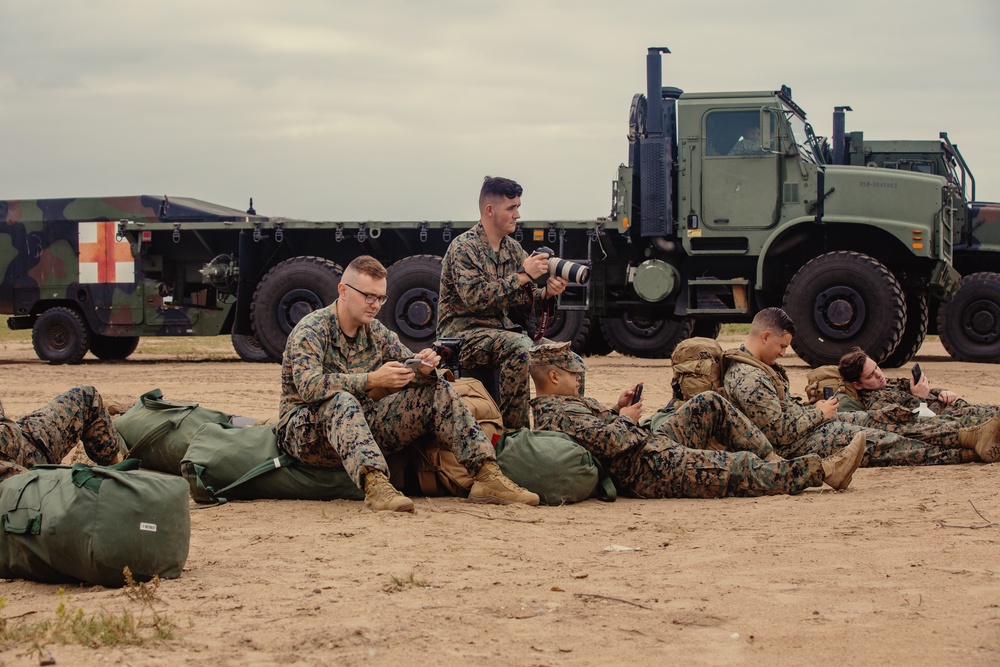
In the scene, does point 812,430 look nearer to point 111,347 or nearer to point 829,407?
point 829,407

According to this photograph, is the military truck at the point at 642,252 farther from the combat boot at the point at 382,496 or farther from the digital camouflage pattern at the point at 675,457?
the combat boot at the point at 382,496

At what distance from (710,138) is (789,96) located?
1033 mm

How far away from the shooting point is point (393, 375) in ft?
19.3

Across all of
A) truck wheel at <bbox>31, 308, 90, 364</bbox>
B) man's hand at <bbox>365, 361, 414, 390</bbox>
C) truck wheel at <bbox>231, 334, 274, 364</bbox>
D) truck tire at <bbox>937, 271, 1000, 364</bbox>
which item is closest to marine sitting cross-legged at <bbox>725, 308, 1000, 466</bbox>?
man's hand at <bbox>365, 361, 414, 390</bbox>

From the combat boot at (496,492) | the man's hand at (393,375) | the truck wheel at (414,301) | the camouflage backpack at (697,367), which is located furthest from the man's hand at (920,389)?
the truck wheel at (414,301)

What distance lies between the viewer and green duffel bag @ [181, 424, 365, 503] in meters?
6.25

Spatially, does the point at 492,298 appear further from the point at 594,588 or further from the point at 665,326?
the point at 665,326

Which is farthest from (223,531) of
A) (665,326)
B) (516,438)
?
(665,326)

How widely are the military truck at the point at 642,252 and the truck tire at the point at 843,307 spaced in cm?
2

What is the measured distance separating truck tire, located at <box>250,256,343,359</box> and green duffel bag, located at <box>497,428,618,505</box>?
9495 mm

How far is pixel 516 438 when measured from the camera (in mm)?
6363

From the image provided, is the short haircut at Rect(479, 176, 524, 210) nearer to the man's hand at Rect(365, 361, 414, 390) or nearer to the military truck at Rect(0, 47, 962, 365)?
the man's hand at Rect(365, 361, 414, 390)

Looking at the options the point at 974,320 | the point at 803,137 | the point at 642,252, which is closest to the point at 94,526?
the point at 803,137

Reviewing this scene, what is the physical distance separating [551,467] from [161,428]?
2.22 m
